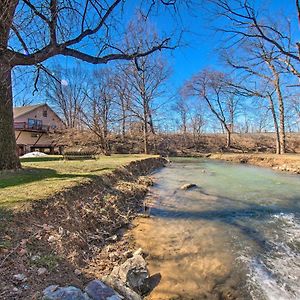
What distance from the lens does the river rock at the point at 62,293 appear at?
99.5 inches

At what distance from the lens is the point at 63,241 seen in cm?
402

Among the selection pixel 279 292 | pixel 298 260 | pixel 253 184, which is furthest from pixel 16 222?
pixel 253 184

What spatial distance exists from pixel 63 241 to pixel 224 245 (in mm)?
2897

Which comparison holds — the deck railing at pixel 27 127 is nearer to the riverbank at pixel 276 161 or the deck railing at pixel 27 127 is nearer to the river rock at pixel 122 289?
the riverbank at pixel 276 161

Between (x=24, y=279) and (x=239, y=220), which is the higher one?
(x=24, y=279)

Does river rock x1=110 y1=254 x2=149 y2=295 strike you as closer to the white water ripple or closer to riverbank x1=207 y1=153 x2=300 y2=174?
the white water ripple

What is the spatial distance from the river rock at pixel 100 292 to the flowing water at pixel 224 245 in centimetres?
78

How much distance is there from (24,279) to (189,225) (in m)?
3.98

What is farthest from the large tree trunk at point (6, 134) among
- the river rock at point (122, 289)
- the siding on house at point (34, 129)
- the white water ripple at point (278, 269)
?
the siding on house at point (34, 129)

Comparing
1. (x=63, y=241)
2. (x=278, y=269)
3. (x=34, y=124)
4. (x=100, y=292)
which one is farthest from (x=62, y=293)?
(x=34, y=124)

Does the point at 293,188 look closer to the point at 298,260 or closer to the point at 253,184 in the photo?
the point at 253,184

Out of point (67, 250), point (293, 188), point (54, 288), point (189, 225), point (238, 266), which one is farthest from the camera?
point (293, 188)

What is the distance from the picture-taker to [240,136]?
150 ft

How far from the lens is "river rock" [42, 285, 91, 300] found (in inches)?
99.5
